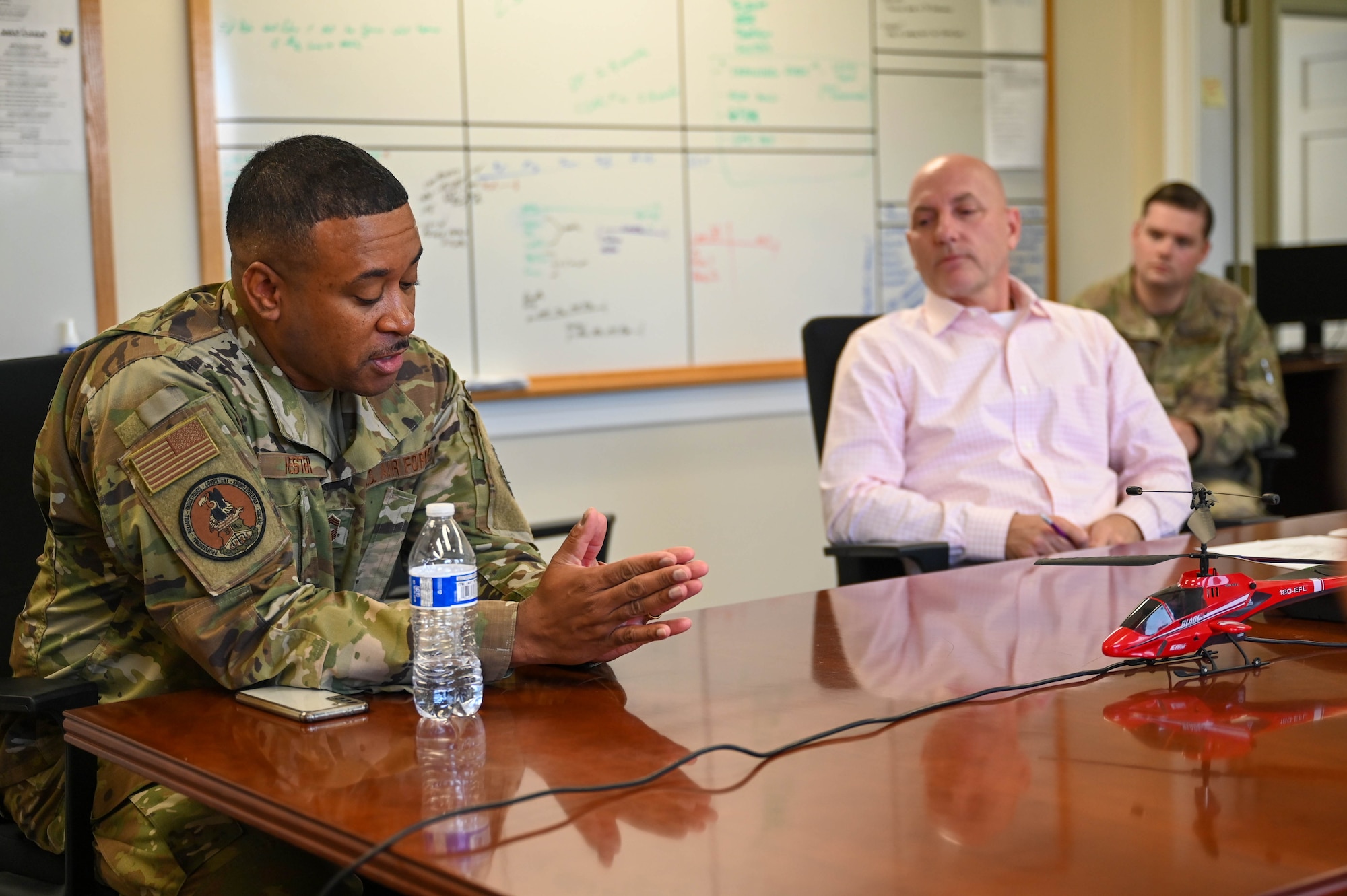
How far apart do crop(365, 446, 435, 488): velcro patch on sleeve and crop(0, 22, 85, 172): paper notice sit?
1.76 m

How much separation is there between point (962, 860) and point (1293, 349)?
4590 millimetres

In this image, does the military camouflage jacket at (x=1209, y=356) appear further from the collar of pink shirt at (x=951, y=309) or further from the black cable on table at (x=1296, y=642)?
the black cable on table at (x=1296, y=642)

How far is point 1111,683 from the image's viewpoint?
1331 mm

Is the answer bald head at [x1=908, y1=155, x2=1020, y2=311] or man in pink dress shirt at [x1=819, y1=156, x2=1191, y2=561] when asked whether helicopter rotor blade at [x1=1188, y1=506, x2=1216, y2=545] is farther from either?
bald head at [x1=908, y1=155, x2=1020, y2=311]

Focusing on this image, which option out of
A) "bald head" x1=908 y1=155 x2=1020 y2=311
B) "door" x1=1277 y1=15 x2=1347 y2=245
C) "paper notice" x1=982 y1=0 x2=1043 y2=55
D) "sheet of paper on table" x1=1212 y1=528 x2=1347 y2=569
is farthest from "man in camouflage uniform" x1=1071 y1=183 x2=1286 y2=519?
"door" x1=1277 y1=15 x2=1347 y2=245

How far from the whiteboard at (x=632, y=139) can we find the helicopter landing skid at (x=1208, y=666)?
244 cm

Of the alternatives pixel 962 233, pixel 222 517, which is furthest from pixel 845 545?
pixel 222 517

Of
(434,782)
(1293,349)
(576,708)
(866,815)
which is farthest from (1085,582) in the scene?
(1293,349)

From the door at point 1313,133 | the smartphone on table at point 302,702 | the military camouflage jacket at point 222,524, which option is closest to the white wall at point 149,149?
the military camouflage jacket at point 222,524

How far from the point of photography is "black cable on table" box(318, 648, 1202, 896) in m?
0.94

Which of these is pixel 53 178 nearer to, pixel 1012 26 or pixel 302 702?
pixel 302 702

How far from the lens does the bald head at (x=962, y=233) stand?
9.35ft

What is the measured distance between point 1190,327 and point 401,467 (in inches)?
112

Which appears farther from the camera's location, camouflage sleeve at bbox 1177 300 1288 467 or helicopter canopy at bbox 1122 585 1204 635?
camouflage sleeve at bbox 1177 300 1288 467
